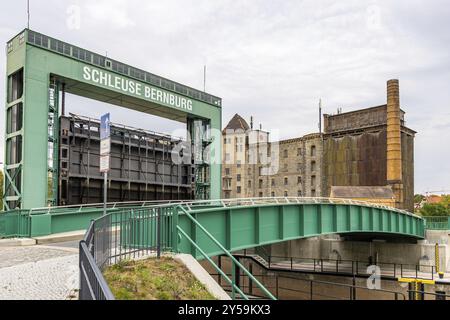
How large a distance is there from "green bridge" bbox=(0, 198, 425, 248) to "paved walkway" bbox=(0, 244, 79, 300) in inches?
99.0

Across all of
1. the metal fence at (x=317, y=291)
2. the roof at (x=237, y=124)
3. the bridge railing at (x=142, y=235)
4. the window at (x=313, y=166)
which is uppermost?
the roof at (x=237, y=124)

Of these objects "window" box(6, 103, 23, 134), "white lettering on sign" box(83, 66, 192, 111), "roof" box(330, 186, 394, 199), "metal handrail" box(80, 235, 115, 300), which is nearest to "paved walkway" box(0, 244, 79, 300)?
"metal handrail" box(80, 235, 115, 300)

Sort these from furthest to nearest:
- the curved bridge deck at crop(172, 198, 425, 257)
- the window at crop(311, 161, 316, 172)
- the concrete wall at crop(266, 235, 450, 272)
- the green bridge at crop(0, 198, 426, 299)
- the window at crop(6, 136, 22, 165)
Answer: the window at crop(311, 161, 316, 172) → the concrete wall at crop(266, 235, 450, 272) → the window at crop(6, 136, 22, 165) → the curved bridge deck at crop(172, 198, 425, 257) → the green bridge at crop(0, 198, 426, 299)

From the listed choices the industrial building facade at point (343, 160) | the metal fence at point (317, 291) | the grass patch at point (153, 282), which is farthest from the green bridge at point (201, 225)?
the industrial building facade at point (343, 160)

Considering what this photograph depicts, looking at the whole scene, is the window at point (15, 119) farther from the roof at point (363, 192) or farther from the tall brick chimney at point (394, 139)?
the tall brick chimney at point (394, 139)

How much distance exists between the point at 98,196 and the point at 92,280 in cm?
2404

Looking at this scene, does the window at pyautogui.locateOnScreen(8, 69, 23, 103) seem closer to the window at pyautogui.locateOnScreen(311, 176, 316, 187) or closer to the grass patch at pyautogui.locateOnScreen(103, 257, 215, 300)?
the grass patch at pyautogui.locateOnScreen(103, 257, 215, 300)

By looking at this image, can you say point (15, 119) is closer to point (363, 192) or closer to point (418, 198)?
point (363, 192)

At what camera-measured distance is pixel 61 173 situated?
2447 centimetres

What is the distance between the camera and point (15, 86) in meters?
22.8

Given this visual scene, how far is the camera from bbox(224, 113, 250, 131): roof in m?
84.1

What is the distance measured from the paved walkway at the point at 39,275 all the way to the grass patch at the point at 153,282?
841mm

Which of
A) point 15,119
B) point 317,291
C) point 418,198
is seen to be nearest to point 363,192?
point 317,291

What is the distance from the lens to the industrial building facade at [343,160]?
183 ft
